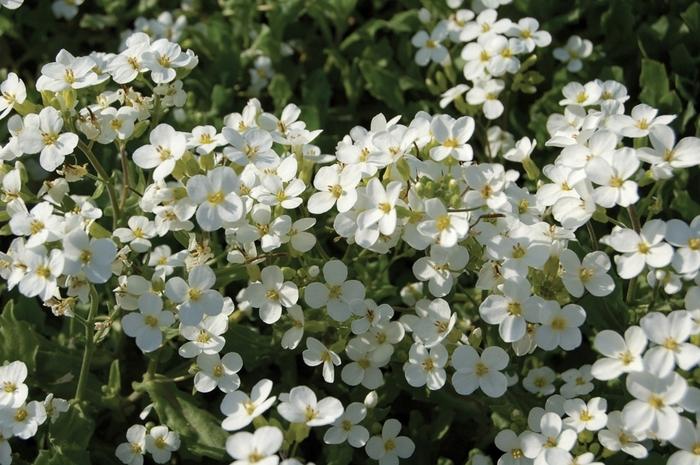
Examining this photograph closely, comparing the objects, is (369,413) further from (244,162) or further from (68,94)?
(68,94)

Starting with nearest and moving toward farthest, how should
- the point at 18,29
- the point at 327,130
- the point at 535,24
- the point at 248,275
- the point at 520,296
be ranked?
1. the point at 520,296
2. the point at 248,275
3. the point at 535,24
4. the point at 327,130
5. the point at 18,29

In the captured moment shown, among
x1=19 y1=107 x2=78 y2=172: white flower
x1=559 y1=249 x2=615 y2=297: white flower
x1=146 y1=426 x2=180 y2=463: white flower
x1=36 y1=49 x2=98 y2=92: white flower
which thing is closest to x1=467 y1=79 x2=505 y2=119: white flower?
x1=559 y1=249 x2=615 y2=297: white flower

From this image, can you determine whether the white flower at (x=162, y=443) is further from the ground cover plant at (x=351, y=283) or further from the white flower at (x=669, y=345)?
the white flower at (x=669, y=345)

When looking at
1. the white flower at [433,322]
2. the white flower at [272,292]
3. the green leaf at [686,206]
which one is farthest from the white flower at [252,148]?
the green leaf at [686,206]

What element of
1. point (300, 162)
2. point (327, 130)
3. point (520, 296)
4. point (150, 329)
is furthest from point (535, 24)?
point (150, 329)

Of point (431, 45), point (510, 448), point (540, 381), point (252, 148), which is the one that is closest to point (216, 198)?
point (252, 148)
